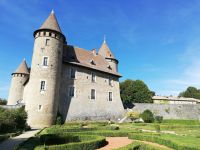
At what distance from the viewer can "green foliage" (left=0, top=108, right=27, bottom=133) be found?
1677cm

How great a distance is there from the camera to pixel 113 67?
36.8 metres

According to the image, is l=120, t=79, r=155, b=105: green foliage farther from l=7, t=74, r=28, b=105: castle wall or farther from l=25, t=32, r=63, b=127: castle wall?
l=25, t=32, r=63, b=127: castle wall

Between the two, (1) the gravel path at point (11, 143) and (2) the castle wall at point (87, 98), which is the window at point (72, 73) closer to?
(2) the castle wall at point (87, 98)

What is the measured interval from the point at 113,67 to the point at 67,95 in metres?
12.4

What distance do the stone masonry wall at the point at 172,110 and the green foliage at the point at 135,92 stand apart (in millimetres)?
9268

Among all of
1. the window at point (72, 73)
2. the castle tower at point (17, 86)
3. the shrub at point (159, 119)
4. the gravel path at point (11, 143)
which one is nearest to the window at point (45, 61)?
the window at point (72, 73)

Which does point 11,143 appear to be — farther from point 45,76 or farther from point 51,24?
point 51,24

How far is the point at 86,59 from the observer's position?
32312 millimetres

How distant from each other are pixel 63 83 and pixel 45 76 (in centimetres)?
336

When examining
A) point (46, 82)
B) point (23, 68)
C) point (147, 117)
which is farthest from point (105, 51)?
point (46, 82)

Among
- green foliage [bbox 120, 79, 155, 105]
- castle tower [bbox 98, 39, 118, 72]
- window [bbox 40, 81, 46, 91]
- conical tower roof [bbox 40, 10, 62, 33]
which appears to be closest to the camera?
window [bbox 40, 81, 46, 91]

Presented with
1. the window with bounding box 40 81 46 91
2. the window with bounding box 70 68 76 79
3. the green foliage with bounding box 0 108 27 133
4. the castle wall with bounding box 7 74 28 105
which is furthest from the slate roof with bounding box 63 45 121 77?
the green foliage with bounding box 0 108 27 133

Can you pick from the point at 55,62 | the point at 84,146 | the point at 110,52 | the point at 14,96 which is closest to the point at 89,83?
the point at 55,62

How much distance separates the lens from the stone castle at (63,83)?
24500mm
